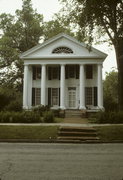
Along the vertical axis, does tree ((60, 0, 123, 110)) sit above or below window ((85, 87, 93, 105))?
above

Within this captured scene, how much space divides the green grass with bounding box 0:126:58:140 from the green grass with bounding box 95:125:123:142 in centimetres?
259

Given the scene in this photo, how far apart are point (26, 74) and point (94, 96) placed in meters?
8.29

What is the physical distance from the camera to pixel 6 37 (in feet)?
139

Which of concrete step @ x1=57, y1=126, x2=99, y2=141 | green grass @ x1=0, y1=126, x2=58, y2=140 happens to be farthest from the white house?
green grass @ x1=0, y1=126, x2=58, y2=140

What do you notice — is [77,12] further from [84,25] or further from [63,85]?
[63,85]

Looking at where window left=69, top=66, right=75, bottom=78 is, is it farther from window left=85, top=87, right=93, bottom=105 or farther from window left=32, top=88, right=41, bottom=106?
window left=32, top=88, right=41, bottom=106

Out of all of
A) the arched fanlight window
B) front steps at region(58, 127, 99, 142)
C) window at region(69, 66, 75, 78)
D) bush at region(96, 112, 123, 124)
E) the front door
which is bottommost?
front steps at region(58, 127, 99, 142)

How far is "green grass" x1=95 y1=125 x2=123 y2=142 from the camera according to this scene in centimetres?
1391

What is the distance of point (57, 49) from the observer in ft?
99.7

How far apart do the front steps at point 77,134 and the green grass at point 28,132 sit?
451 mm

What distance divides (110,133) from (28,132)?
462 cm

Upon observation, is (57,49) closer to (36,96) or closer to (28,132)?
(36,96)

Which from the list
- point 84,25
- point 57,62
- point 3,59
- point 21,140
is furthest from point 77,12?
point 3,59

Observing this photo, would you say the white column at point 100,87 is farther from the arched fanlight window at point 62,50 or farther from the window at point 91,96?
the arched fanlight window at point 62,50
